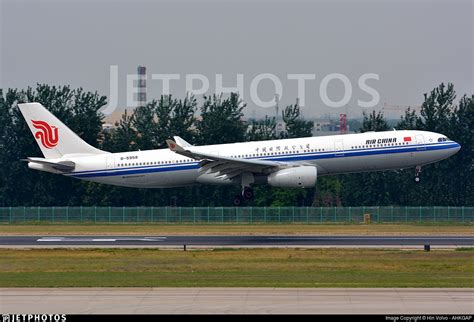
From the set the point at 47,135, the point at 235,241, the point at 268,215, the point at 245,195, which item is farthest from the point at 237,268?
the point at 47,135

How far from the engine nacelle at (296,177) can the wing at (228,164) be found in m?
0.82

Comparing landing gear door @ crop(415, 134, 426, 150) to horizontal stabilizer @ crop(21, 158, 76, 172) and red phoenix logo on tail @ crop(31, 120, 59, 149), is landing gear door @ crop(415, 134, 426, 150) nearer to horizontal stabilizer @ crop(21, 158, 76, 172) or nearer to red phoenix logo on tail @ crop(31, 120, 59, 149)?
horizontal stabilizer @ crop(21, 158, 76, 172)

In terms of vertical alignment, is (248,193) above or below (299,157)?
below

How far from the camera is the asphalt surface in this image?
171 ft

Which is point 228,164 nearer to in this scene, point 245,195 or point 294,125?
point 245,195

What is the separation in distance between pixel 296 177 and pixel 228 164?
15.5 ft

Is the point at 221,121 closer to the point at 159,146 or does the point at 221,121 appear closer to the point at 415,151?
the point at 159,146

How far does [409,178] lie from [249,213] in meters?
21.7

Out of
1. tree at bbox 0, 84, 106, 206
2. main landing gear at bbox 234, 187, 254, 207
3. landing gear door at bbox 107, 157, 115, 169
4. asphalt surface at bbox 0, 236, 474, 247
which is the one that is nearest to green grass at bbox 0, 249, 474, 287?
asphalt surface at bbox 0, 236, 474, 247

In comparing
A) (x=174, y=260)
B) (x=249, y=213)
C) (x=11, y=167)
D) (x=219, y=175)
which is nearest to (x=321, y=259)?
(x=174, y=260)

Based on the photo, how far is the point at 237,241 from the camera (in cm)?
5447

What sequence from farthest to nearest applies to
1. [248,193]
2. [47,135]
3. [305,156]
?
[47,135] → [248,193] → [305,156]

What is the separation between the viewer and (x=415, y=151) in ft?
204

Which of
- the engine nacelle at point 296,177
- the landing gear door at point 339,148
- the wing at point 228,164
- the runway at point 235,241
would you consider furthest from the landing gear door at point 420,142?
the wing at point 228,164
